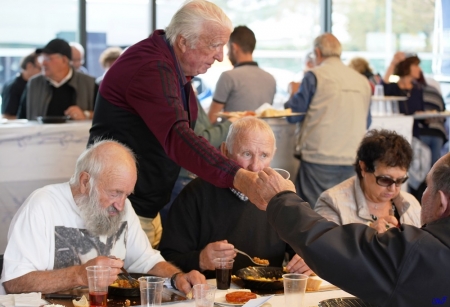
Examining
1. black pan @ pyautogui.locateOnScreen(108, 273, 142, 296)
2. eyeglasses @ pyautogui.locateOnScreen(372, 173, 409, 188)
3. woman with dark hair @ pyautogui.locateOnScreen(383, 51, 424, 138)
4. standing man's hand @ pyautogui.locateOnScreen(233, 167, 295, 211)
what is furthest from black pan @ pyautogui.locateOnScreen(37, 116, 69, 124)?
woman with dark hair @ pyautogui.locateOnScreen(383, 51, 424, 138)

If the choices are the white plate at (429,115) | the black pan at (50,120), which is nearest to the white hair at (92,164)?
the black pan at (50,120)

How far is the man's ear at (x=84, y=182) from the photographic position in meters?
2.91

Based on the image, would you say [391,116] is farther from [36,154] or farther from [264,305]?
[264,305]

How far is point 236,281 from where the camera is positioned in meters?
2.93

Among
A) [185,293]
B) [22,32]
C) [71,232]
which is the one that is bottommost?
[185,293]

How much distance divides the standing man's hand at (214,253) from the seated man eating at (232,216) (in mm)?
225

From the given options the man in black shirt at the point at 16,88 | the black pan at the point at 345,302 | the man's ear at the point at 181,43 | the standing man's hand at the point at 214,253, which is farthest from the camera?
the man in black shirt at the point at 16,88

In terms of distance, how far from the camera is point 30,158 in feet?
15.3

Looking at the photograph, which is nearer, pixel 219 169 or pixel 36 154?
pixel 219 169

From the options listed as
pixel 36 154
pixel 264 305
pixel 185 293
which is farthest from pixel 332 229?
pixel 36 154

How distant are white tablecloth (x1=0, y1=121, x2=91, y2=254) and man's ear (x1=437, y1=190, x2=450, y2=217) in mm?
3200

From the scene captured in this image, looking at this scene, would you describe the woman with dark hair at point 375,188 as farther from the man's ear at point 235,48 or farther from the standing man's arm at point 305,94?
the man's ear at point 235,48

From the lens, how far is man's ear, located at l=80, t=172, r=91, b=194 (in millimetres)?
2908

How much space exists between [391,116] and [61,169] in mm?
3392
